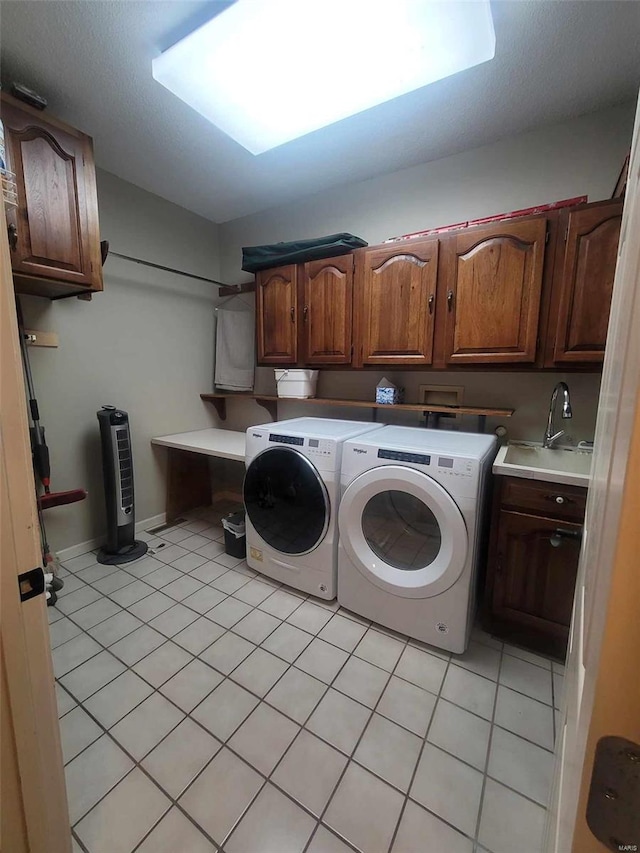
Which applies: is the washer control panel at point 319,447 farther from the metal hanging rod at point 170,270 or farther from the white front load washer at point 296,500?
the metal hanging rod at point 170,270

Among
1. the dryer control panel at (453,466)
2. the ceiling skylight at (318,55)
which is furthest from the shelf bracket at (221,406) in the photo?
the dryer control panel at (453,466)

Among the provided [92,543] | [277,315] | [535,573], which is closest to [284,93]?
[277,315]

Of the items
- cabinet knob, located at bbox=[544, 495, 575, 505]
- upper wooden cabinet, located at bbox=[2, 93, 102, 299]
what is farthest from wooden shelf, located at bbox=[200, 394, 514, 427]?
upper wooden cabinet, located at bbox=[2, 93, 102, 299]

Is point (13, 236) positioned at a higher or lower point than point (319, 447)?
higher

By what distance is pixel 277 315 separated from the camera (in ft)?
8.02

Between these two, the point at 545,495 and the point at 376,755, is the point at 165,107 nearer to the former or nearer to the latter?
the point at 545,495

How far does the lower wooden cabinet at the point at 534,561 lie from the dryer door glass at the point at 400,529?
314mm

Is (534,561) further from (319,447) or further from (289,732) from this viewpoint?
(289,732)

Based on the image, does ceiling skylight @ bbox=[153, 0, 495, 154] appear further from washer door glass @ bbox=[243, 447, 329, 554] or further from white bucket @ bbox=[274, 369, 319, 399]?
washer door glass @ bbox=[243, 447, 329, 554]

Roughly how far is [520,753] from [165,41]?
3016mm

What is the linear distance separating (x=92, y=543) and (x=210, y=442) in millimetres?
1075

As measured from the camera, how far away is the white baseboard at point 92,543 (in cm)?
229

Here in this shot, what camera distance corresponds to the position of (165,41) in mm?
1391

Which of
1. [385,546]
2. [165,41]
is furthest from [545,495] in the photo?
[165,41]
